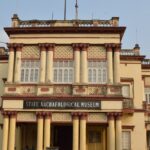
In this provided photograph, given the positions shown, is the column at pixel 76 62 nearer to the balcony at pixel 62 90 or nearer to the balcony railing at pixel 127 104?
the balcony at pixel 62 90

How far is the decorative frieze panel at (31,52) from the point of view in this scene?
101 ft

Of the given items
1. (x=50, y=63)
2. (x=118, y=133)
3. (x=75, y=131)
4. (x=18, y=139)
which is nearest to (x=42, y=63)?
(x=50, y=63)

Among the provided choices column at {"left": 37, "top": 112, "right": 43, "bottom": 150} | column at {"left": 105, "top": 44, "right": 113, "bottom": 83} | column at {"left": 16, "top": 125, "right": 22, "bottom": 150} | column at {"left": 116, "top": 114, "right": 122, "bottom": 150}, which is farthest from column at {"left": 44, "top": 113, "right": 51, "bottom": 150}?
column at {"left": 105, "top": 44, "right": 113, "bottom": 83}

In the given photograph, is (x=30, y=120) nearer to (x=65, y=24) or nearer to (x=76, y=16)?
(x=65, y=24)

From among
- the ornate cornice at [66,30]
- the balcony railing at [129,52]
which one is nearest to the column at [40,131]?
the ornate cornice at [66,30]

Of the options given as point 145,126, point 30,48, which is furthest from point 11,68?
point 145,126

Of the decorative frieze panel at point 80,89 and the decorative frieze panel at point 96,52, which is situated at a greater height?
the decorative frieze panel at point 96,52

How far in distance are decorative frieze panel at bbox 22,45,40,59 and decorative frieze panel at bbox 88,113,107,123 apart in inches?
243

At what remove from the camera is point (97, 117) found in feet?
96.0

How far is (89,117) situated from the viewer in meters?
29.4

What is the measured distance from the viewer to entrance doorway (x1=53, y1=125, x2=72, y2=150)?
32.5 metres

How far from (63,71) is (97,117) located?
4.37 metres

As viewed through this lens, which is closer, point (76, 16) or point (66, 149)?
point (66, 149)

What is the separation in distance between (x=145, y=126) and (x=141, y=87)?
3440 mm
